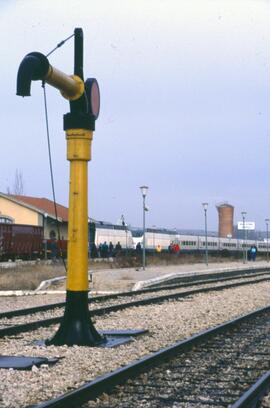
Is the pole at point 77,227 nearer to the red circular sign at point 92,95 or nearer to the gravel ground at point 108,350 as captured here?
the red circular sign at point 92,95

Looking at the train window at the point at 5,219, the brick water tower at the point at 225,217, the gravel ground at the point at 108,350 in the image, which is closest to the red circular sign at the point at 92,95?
the gravel ground at the point at 108,350

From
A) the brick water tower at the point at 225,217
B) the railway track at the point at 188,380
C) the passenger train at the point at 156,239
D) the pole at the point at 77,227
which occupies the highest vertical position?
the brick water tower at the point at 225,217

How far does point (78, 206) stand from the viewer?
10.3 m

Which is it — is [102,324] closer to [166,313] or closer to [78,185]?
[166,313]

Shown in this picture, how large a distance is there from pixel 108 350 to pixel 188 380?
2.30 meters

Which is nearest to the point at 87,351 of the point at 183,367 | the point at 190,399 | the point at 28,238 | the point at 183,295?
the point at 183,367

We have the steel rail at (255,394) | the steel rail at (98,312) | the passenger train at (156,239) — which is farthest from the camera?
the passenger train at (156,239)

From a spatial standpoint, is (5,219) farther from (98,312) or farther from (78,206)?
(78,206)

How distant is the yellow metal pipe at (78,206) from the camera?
10312mm

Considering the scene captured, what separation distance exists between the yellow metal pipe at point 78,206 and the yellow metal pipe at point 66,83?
54 centimetres

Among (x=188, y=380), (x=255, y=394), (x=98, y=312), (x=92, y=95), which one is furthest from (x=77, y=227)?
(x=98, y=312)

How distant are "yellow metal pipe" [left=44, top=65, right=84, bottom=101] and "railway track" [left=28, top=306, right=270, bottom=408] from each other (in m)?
3.90

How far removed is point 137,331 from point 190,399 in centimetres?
496

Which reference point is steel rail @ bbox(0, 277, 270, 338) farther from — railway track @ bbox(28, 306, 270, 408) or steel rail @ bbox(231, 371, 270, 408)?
steel rail @ bbox(231, 371, 270, 408)
